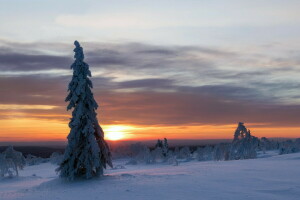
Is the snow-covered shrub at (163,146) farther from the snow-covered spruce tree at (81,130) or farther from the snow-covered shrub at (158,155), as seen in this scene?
the snow-covered spruce tree at (81,130)

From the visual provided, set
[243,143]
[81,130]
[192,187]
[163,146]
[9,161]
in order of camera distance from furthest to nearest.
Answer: [163,146], [243,143], [9,161], [81,130], [192,187]

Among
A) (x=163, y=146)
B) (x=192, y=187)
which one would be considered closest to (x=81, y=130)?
(x=192, y=187)

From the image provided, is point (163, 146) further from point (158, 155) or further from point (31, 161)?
point (31, 161)

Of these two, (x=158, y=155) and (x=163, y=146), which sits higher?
(x=163, y=146)

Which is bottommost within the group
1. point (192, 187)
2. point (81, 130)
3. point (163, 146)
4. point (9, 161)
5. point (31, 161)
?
point (31, 161)

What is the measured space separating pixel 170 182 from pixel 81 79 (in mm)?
12307

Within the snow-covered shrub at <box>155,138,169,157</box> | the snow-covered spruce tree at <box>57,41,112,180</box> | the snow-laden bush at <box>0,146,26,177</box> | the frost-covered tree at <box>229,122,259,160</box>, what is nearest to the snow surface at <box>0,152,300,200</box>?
the snow-covered spruce tree at <box>57,41,112,180</box>

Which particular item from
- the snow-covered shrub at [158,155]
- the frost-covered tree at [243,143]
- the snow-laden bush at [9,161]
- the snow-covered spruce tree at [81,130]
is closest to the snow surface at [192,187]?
the snow-covered spruce tree at [81,130]

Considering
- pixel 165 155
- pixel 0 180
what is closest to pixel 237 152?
pixel 165 155

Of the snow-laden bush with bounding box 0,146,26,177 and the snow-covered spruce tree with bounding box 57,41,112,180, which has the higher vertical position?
the snow-covered spruce tree with bounding box 57,41,112,180

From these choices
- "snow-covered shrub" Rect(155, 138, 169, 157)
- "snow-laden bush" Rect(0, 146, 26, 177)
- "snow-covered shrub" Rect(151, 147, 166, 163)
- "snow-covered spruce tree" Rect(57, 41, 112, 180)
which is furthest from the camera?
"snow-covered shrub" Rect(155, 138, 169, 157)

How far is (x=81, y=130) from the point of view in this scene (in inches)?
1149

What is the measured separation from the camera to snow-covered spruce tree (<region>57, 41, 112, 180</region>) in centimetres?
2878

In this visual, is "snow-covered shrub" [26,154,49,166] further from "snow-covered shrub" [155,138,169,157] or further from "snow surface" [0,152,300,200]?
"snow surface" [0,152,300,200]
